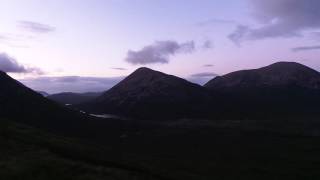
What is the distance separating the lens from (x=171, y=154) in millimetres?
104125

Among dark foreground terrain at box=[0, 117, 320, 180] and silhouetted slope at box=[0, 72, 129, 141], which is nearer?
dark foreground terrain at box=[0, 117, 320, 180]

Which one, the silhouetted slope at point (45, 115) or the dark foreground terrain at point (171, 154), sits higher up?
the silhouetted slope at point (45, 115)

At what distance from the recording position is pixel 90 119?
17538cm

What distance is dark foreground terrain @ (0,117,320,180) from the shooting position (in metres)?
48.5

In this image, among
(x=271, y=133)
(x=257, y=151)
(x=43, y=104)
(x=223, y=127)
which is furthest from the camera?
(x=43, y=104)

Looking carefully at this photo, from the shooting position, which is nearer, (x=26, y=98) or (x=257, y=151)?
(x=257, y=151)

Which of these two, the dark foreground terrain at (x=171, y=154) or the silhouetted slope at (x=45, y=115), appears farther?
the silhouetted slope at (x=45, y=115)

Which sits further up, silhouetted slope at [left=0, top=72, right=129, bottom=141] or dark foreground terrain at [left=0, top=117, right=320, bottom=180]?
silhouetted slope at [left=0, top=72, right=129, bottom=141]

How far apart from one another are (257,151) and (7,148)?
224 ft

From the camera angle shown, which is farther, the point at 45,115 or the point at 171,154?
the point at 45,115

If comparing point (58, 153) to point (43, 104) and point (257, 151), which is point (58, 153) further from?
point (43, 104)

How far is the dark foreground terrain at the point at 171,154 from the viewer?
48531 millimetres

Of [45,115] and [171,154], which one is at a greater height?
[45,115]

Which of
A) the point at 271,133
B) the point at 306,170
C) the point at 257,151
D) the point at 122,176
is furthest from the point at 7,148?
the point at 271,133
